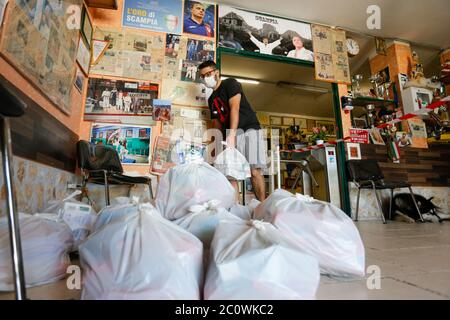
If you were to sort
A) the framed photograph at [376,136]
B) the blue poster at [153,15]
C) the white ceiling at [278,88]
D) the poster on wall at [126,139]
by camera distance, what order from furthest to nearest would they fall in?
1. the white ceiling at [278,88]
2. the framed photograph at [376,136]
3. the blue poster at [153,15]
4. the poster on wall at [126,139]

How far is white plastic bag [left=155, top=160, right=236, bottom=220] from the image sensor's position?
106 centimetres

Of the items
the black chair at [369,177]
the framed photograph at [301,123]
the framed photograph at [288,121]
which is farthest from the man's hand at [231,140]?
the framed photograph at [301,123]

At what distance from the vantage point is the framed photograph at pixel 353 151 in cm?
321

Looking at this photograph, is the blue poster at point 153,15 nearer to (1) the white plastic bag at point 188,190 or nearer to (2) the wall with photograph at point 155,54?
(2) the wall with photograph at point 155,54

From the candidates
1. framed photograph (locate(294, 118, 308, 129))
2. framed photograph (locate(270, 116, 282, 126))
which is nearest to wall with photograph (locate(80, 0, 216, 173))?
framed photograph (locate(270, 116, 282, 126))

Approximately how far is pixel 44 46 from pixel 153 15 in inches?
57.8

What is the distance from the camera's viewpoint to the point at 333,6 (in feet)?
10.0

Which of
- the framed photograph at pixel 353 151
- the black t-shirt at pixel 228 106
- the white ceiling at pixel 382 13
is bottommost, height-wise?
the framed photograph at pixel 353 151

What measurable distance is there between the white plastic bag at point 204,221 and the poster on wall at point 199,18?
7.87 ft

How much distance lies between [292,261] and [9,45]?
5.08 ft

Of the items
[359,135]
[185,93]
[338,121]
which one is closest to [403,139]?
[359,135]
